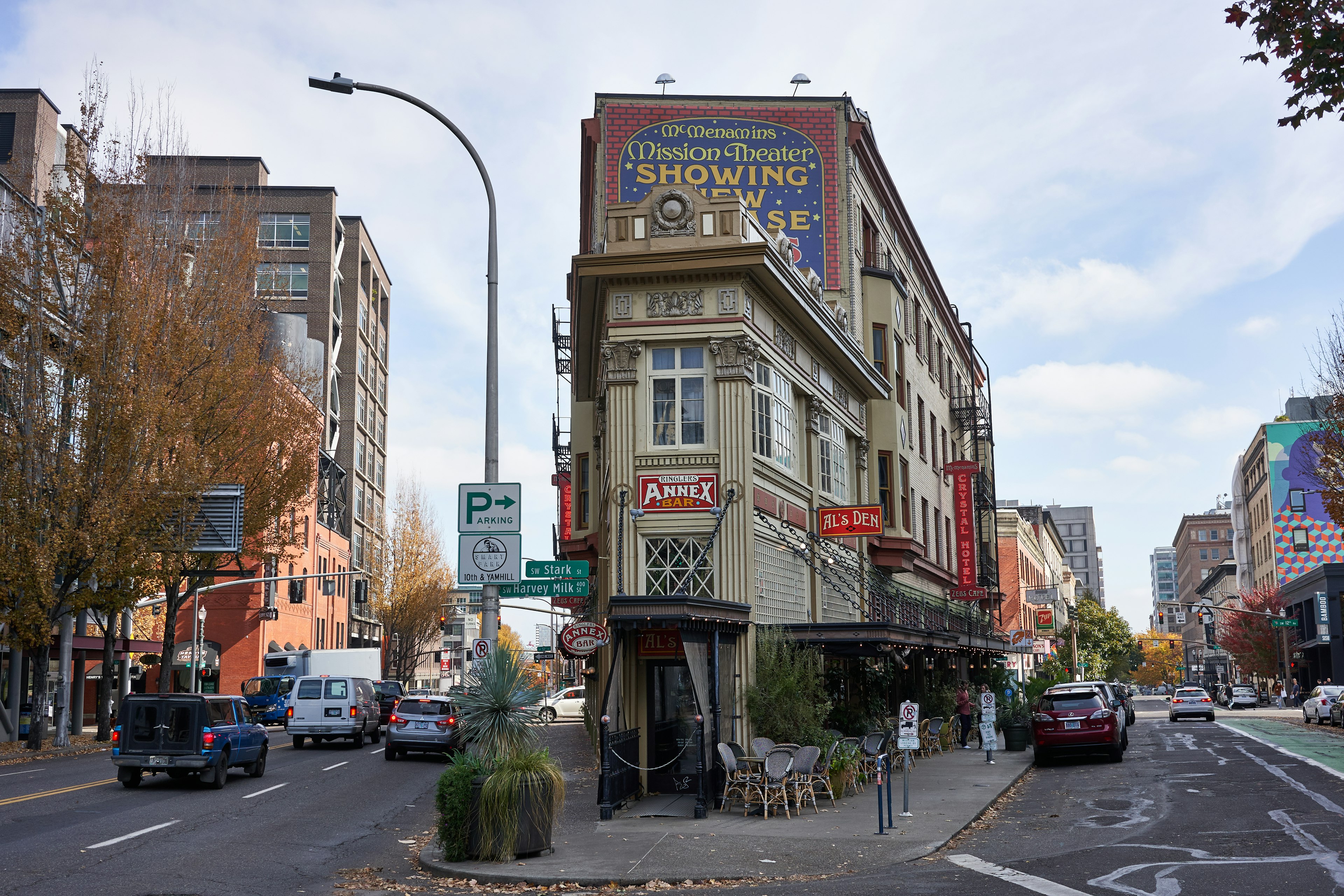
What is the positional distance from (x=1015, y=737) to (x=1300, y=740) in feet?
32.6

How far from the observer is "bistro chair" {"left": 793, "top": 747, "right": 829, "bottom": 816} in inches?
663

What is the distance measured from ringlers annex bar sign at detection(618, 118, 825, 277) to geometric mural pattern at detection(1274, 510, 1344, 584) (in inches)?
2972

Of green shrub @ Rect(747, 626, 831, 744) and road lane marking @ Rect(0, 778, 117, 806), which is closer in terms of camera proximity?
road lane marking @ Rect(0, 778, 117, 806)

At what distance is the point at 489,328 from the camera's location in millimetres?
14797

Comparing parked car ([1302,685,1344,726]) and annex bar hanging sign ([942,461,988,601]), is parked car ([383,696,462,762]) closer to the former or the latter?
annex bar hanging sign ([942,461,988,601])

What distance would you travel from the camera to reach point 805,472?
81.9 ft

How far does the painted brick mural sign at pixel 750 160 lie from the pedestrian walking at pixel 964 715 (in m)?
11.4

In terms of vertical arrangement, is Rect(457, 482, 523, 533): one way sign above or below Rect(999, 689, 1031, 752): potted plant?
above

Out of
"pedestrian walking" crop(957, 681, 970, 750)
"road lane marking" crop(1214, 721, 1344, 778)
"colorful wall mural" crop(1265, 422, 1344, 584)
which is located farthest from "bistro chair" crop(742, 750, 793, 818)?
"colorful wall mural" crop(1265, 422, 1344, 584)

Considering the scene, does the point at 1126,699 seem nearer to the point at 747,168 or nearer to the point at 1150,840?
the point at 747,168

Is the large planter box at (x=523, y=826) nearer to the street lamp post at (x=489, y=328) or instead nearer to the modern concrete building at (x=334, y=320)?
the street lamp post at (x=489, y=328)

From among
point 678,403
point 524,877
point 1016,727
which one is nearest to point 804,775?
point 524,877

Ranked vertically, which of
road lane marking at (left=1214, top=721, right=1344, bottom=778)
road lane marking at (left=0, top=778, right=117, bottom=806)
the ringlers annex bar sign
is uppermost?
the ringlers annex bar sign

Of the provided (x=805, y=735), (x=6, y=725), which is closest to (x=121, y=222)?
(x=6, y=725)
